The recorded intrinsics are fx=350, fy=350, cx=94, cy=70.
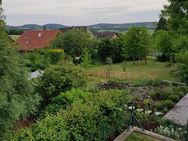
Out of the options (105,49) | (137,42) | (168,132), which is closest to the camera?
(168,132)

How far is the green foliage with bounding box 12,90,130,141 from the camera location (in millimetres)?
9859

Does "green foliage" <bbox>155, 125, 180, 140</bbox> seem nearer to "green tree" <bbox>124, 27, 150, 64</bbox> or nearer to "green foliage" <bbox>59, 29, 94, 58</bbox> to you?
"green tree" <bbox>124, 27, 150, 64</bbox>

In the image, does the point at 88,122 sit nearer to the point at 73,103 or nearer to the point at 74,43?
the point at 73,103

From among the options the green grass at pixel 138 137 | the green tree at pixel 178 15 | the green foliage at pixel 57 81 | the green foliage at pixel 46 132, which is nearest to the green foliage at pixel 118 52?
the green foliage at pixel 57 81

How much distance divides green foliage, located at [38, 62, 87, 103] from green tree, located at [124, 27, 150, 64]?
95.4 feet

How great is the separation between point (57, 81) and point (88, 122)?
7.43 metres

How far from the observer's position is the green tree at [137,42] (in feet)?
155

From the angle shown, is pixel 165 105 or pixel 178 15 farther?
pixel 165 105

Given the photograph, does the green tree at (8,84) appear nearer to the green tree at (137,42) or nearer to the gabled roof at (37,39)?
the green tree at (137,42)

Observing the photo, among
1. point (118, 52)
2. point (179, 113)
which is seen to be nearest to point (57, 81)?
point (179, 113)

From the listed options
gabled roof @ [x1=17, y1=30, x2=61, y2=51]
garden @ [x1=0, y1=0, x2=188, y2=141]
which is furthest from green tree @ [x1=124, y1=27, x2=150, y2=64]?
garden @ [x1=0, y1=0, x2=188, y2=141]

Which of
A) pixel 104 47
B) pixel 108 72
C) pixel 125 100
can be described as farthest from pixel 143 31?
pixel 125 100

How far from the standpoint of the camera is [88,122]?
11320 millimetres

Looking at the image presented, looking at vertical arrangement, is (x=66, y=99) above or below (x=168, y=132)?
above
